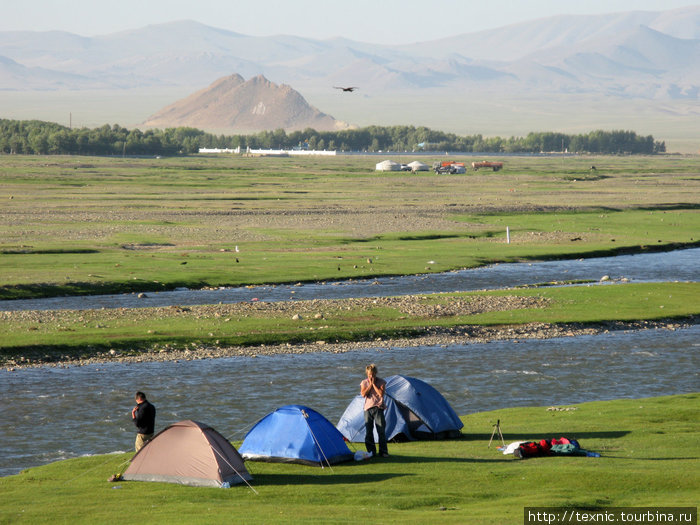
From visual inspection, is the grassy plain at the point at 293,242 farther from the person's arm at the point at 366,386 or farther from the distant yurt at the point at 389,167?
the distant yurt at the point at 389,167

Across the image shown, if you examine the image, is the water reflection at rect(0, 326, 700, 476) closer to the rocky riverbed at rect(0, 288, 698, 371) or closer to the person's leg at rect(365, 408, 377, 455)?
the rocky riverbed at rect(0, 288, 698, 371)

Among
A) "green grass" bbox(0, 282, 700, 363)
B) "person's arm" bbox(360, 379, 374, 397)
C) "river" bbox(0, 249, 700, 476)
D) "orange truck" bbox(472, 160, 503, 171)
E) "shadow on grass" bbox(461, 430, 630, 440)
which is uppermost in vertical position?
"orange truck" bbox(472, 160, 503, 171)

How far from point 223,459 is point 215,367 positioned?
1415 centimetres

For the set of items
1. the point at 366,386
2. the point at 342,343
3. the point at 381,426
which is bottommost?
the point at 342,343

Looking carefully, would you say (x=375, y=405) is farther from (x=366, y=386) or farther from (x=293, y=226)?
(x=293, y=226)

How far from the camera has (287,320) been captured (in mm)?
43312

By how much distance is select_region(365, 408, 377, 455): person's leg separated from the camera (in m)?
24.5

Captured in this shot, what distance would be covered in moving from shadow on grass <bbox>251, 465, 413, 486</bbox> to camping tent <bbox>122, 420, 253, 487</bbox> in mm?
535

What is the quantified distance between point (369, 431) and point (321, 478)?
219 cm

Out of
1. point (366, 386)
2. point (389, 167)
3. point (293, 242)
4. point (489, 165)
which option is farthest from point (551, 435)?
point (489, 165)

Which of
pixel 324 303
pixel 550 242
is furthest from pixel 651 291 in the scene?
pixel 550 242

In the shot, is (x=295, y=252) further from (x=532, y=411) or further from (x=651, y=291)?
(x=532, y=411)

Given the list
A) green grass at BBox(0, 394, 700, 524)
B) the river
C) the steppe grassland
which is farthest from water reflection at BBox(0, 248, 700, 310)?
green grass at BBox(0, 394, 700, 524)

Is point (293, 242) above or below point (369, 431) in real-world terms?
above
